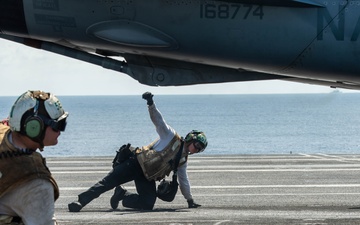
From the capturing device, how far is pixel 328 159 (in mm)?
24203

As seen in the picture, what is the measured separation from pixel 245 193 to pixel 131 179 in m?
3.05

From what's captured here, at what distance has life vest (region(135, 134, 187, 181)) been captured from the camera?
44.6 feet

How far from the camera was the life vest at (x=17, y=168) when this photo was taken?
481cm

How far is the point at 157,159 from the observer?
1358 cm

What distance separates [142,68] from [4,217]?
21.4 ft

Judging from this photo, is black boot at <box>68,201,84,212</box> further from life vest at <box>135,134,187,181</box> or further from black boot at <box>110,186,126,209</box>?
life vest at <box>135,134,187,181</box>

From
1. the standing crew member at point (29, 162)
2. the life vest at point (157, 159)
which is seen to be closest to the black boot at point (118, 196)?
the life vest at point (157, 159)

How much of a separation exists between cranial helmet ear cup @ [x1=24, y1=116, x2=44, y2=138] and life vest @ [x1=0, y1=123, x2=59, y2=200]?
0.14 meters

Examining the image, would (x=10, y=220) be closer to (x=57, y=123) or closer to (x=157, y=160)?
(x=57, y=123)

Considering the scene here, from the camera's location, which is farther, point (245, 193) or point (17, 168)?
point (245, 193)


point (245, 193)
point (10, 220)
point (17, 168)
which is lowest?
point (245, 193)

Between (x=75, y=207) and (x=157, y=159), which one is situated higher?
(x=157, y=159)

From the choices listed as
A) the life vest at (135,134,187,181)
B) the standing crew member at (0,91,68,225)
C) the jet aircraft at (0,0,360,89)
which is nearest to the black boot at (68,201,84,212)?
the life vest at (135,134,187,181)

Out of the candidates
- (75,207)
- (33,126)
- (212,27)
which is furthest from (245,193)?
(33,126)
